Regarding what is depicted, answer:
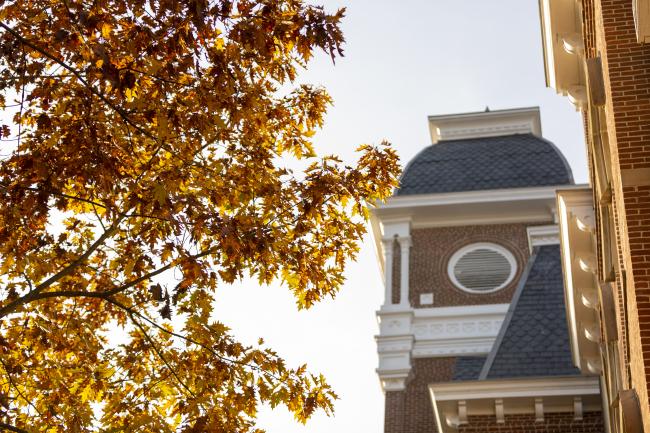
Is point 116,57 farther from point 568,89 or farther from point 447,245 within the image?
point 447,245

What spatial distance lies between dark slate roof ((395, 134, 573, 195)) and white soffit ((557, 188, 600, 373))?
21022 mm

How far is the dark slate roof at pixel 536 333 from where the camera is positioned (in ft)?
64.5

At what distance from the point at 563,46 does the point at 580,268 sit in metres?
2.98

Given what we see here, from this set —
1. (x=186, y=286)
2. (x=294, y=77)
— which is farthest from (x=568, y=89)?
(x=186, y=286)

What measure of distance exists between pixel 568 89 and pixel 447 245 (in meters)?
22.6

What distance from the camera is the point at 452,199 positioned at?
1474 inches

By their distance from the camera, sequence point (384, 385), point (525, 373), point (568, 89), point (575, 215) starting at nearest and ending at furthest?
1. point (575, 215)
2. point (568, 89)
3. point (525, 373)
4. point (384, 385)

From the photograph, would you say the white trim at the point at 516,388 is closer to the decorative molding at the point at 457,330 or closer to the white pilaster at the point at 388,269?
the decorative molding at the point at 457,330

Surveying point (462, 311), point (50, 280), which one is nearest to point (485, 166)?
point (462, 311)

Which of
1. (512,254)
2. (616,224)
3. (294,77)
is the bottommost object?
(616,224)

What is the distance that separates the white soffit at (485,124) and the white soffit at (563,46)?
88.6 ft

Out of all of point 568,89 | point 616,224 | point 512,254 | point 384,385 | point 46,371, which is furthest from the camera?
point 512,254

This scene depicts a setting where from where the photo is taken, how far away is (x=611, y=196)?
1190 cm

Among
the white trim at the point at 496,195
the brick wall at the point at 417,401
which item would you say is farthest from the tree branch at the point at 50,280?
the white trim at the point at 496,195
